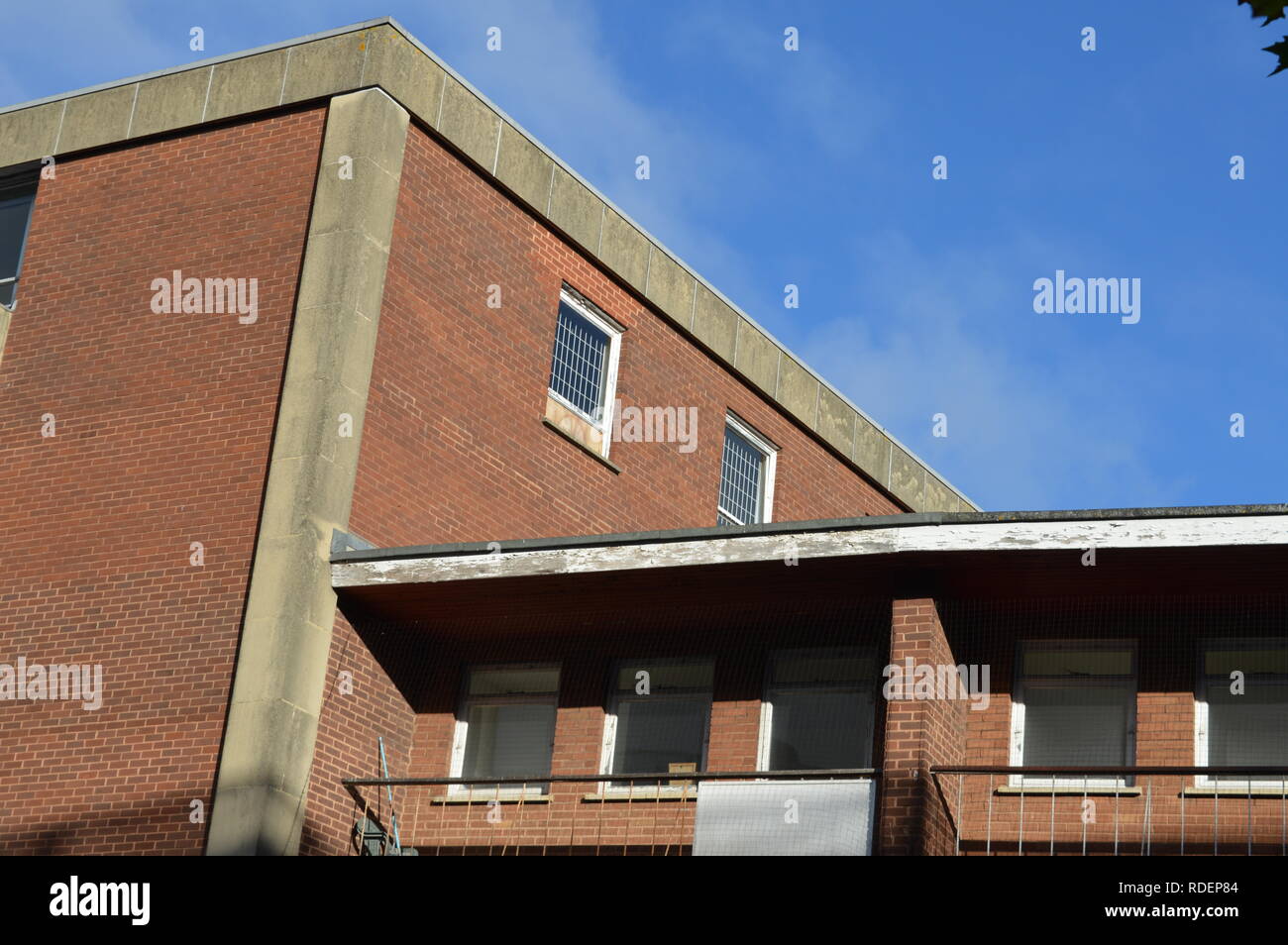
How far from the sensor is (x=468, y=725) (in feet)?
58.7

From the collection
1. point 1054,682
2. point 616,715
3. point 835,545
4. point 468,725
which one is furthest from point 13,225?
point 1054,682

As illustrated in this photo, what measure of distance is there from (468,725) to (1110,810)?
20.2ft

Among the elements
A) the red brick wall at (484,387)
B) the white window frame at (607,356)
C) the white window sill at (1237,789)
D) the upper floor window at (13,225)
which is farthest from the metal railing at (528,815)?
the upper floor window at (13,225)

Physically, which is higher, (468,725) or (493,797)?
(468,725)

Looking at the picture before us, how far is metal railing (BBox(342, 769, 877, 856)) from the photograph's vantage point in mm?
16453

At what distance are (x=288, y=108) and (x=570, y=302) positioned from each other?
3.84 metres

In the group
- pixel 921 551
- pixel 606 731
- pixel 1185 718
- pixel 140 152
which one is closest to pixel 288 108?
pixel 140 152

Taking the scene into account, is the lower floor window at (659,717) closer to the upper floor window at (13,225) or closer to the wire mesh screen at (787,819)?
the wire mesh screen at (787,819)

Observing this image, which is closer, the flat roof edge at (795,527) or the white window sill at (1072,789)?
the flat roof edge at (795,527)

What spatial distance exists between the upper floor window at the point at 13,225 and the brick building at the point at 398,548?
0.05m

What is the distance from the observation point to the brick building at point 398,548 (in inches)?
612

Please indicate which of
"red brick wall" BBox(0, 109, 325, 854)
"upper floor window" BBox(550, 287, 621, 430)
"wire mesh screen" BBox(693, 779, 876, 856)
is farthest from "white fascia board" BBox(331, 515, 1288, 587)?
"upper floor window" BBox(550, 287, 621, 430)

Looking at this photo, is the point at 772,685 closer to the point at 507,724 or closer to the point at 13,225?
the point at 507,724

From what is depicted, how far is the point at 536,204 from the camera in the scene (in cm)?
2066
